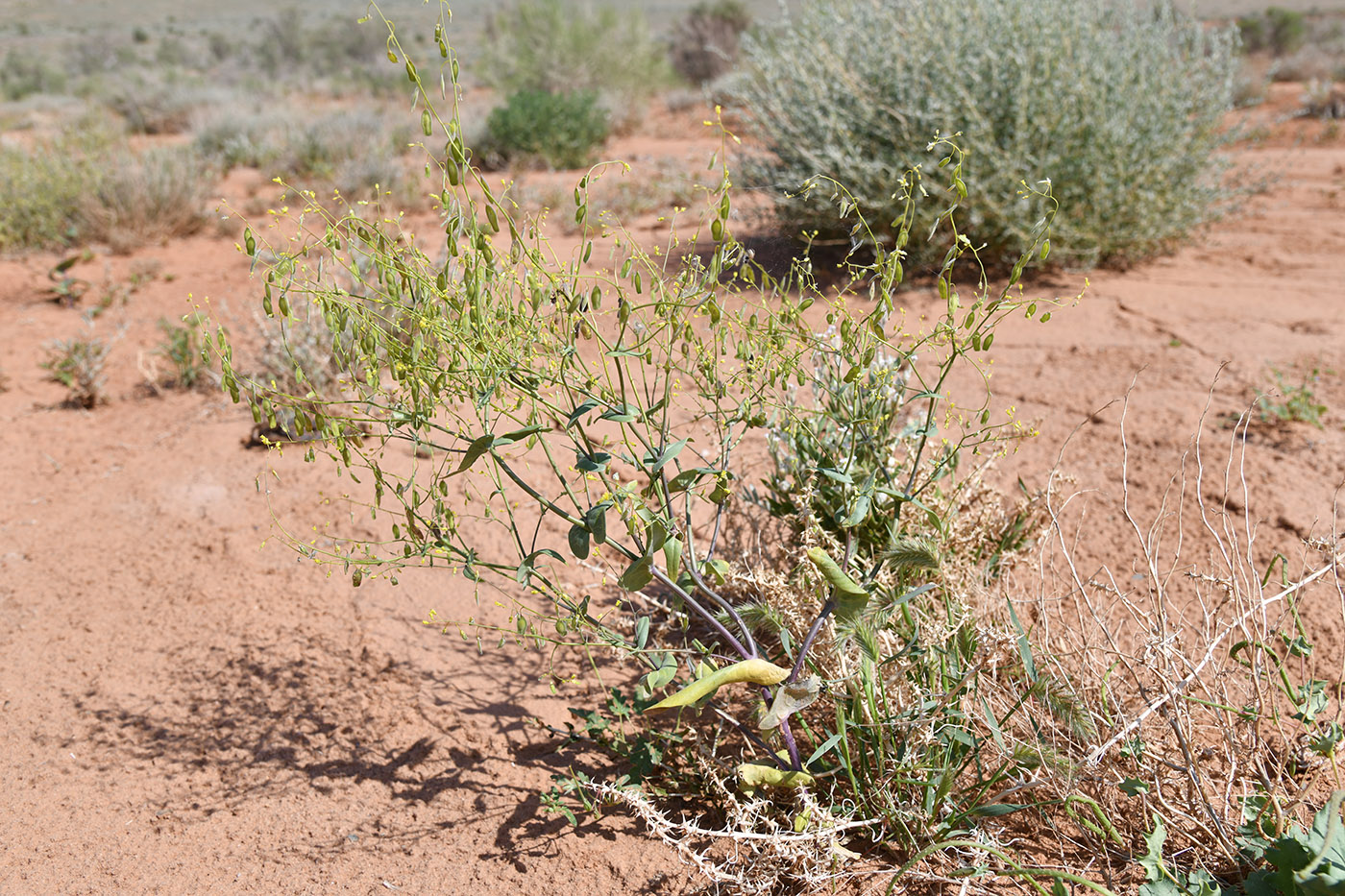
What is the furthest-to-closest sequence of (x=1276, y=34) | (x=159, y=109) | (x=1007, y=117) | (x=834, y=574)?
(x=1276, y=34)
(x=159, y=109)
(x=1007, y=117)
(x=834, y=574)

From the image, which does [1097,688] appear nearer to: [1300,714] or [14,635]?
[1300,714]

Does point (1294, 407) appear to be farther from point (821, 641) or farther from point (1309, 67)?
point (1309, 67)

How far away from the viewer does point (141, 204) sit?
6.51 m

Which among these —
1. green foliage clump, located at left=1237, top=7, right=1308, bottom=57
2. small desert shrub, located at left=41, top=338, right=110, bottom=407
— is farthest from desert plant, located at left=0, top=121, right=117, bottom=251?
green foliage clump, located at left=1237, top=7, right=1308, bottom=57

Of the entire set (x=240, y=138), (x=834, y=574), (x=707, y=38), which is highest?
(x=707, y=38)

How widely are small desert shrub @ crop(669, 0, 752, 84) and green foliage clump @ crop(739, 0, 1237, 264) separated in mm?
10072

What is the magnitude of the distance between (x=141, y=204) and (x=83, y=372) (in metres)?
2.90

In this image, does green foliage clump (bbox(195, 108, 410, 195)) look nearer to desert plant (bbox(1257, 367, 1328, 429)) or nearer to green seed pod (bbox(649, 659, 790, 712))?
desert plant (bbox(1257, 367, 1328, 429))

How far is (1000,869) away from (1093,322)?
3.29 meters

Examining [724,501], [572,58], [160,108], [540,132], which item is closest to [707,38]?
[572,58]

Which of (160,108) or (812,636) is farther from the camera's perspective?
(160,108)

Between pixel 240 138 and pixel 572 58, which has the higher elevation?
pixel 572 58

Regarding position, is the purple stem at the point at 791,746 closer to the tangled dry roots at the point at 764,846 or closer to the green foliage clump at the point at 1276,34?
the tangled dry roots at the point at 764,846

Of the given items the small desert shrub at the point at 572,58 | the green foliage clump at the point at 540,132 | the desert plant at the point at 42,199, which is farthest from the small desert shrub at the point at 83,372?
the small desert shrub at the point at 572,58
